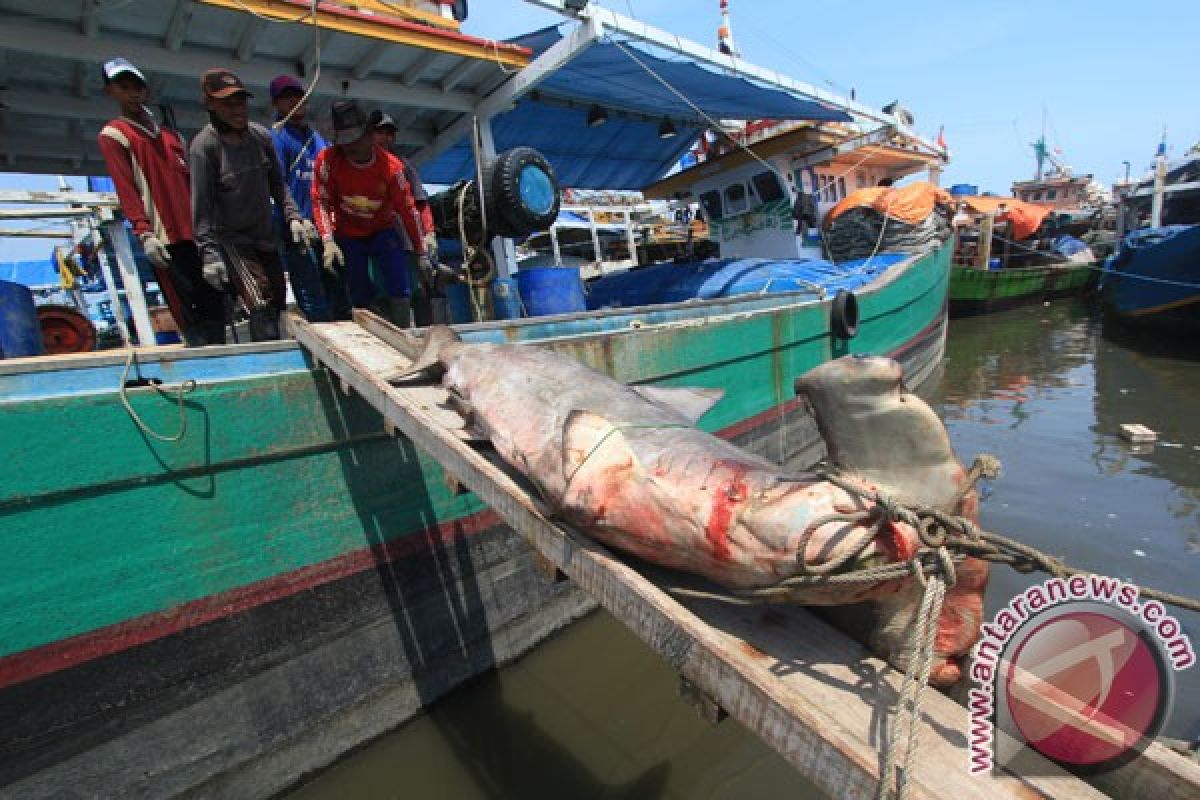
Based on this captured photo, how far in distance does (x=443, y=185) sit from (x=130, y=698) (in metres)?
10.2

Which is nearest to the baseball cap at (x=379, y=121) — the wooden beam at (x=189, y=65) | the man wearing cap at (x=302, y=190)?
the man wearing cap at (x=302, y=190)

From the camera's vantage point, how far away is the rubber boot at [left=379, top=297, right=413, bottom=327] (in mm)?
4441

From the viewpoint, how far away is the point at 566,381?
1.98 m

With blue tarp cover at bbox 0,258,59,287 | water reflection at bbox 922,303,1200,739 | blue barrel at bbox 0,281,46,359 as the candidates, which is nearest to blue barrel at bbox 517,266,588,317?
blue barrel at bbox 0,281,46,359

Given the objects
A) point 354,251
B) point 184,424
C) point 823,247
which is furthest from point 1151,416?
point 184,424

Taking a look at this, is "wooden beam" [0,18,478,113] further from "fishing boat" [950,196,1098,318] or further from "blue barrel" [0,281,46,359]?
"fishing boat" [950,196,1098,318]

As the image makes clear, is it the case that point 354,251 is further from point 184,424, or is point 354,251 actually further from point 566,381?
point 566,381

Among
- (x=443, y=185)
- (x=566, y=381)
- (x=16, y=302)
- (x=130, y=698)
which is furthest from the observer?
(x=443, y=185)

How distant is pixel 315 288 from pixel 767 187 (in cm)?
887

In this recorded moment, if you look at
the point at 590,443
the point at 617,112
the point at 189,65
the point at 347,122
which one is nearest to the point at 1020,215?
the point at 617,112

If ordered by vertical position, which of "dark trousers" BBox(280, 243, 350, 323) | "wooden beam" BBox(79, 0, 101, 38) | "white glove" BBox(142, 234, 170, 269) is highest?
"wooden beam" BBox(79, 0, 101, 38)

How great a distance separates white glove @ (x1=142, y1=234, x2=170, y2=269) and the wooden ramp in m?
2.68

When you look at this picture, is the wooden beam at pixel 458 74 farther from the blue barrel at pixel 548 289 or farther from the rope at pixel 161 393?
the rope at pixel 161 393

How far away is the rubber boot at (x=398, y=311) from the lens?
4441 millimetres
